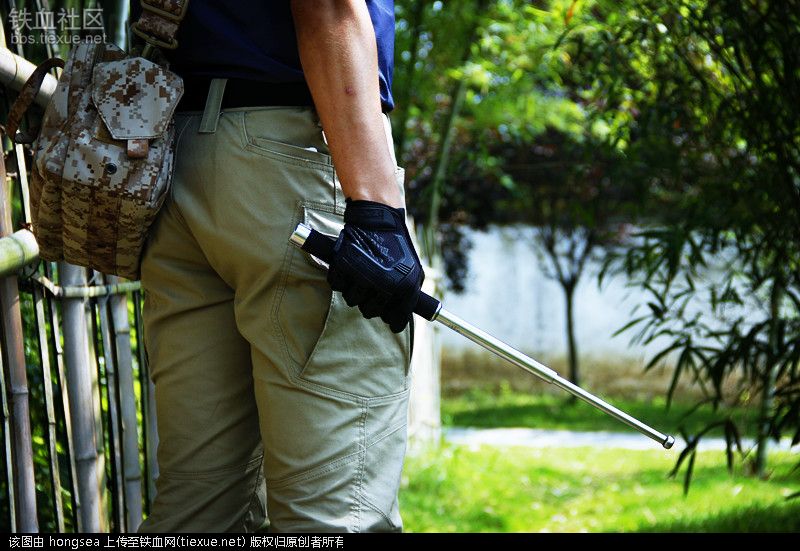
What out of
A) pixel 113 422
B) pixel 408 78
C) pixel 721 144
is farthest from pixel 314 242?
pixel 408 78

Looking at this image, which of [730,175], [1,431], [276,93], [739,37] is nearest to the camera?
[276,93]

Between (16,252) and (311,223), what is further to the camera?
(16,252)

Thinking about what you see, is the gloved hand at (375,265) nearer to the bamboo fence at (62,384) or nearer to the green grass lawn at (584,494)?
the bamboo fence at (62,384)

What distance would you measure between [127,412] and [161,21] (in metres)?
1.03

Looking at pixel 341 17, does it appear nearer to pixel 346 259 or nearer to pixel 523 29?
pixel 346 259

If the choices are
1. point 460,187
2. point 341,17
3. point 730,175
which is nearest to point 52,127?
point 341,17

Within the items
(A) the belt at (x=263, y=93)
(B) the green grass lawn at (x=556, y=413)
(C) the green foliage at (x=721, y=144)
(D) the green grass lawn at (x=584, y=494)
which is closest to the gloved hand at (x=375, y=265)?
(A) the belt at (x=263, y=93)

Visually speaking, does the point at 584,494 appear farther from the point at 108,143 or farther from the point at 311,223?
the point at 108,143

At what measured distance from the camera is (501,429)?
6883mm

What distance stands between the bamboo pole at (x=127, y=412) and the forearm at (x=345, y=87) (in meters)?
0.98

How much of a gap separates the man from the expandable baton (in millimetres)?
30

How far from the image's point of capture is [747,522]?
3.38 metres

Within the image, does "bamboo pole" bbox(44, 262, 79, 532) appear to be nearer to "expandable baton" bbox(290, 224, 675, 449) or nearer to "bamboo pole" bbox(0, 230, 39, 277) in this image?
"bamboo pole" bbox(0, 230, 39, 277)

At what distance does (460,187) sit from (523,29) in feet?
10.7
